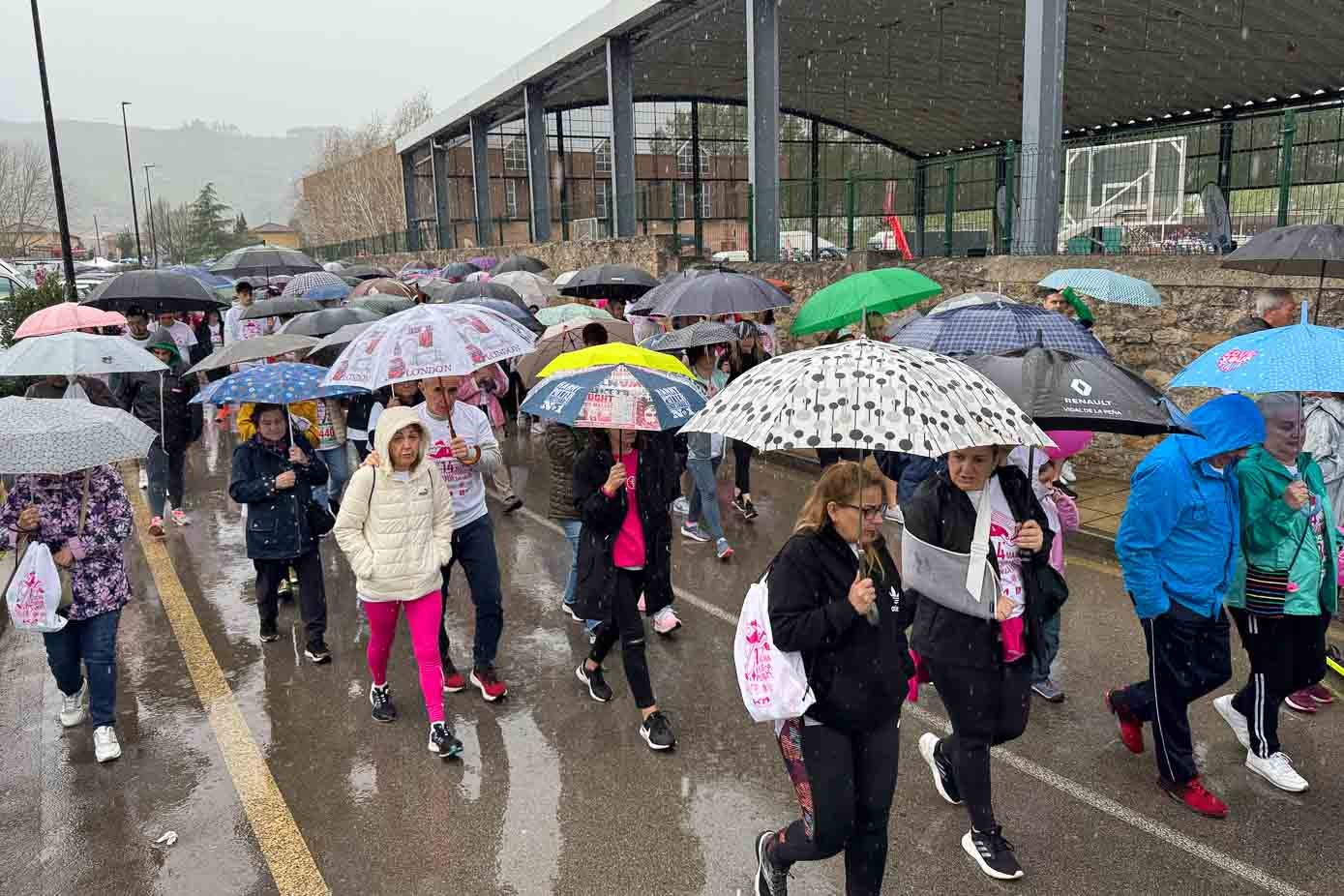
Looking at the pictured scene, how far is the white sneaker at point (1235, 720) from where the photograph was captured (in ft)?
15.4

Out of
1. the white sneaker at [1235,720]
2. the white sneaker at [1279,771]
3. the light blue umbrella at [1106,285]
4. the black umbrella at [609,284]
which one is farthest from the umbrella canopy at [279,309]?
the white sneaker at [1279,771]

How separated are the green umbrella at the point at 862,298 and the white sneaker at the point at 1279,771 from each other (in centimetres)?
351

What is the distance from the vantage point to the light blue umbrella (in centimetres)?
802

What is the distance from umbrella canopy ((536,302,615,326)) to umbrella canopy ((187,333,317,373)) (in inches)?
137

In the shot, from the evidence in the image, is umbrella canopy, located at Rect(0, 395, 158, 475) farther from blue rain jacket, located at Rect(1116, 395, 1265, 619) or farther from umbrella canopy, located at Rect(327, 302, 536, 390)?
blue rain jacket, located at Rect(1116, 395, 1265, 619)

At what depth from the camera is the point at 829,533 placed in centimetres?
334

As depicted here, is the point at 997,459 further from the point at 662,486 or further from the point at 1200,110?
the point at 1200,110

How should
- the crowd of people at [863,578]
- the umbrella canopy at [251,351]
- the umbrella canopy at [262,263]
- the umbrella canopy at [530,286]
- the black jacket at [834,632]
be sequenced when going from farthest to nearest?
the umbrella canopy at [262,263] → the umbrella canopy at [530,286] → the umbrella canopy at [251,351] → the crowd of people at [863,578] → the black jacket at [834,632]

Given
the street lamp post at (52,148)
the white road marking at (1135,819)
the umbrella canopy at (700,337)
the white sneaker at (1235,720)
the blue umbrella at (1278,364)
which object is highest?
the street lamp post at (52,148)

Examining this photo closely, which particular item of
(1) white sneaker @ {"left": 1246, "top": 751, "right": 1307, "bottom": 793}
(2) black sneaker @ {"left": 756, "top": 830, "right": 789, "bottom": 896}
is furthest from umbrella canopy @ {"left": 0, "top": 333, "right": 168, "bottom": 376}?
(1) white sneaker @ {"left": 1246, "top": 751, "right": 1307, "bottom": 793}

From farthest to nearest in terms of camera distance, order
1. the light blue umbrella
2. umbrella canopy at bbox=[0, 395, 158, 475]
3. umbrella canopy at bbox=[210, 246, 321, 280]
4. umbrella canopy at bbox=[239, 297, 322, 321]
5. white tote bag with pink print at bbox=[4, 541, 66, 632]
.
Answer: umbrella canopy at bbox=[210, 246, 321, 280] → umbrella canopy at bbox=[239, 297, 322, 321] → the light blue umbrella → white tote bag with pink print at bbox=[4, 541, 66, 632] → umbrella canopy at bbox=[0, 395, 158, 475]

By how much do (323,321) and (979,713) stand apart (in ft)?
23.8

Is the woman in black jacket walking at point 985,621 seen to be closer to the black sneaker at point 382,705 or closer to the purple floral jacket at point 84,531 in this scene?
the black sneaker at point 382,705

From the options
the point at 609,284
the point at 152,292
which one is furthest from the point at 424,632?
the point at 609,284
